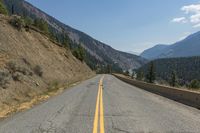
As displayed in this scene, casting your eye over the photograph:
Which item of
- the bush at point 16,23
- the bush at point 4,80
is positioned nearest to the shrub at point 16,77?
the bush at point 4,80

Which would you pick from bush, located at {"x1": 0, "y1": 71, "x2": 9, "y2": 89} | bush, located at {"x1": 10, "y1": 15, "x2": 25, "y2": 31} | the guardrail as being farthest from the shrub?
bush, located at {"x1": 10, "y1": 15, "x2": 25, "y2": 31}

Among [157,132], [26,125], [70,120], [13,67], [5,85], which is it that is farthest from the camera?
[13,67]

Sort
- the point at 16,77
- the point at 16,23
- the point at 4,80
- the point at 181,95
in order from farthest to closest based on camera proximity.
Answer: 1. the point at 16,23
2. the point at 16,77
3. the point at 4,80
4. the point at 181,95

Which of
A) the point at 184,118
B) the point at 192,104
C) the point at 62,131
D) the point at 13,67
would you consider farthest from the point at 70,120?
the point at 13,67

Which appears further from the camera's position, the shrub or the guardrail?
the shrub

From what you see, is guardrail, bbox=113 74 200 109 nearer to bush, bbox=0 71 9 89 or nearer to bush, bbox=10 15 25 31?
bush, bbox=0 71 9 89

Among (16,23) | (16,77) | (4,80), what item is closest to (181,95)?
(4,80)

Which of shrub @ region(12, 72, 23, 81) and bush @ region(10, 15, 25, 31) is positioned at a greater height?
bush @ region(10, 15, 25, 31)

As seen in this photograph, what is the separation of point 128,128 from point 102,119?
1.69 meters

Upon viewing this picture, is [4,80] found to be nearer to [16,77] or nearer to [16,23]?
[16,77]

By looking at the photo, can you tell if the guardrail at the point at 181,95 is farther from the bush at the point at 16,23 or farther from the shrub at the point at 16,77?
the bush at the point at 16,23

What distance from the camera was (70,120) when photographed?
30.1ft

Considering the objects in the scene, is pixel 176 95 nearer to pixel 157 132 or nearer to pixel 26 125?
pixel 157 132

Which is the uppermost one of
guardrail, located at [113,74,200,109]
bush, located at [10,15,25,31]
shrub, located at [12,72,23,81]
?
bush, located at [10,15,25,31]
